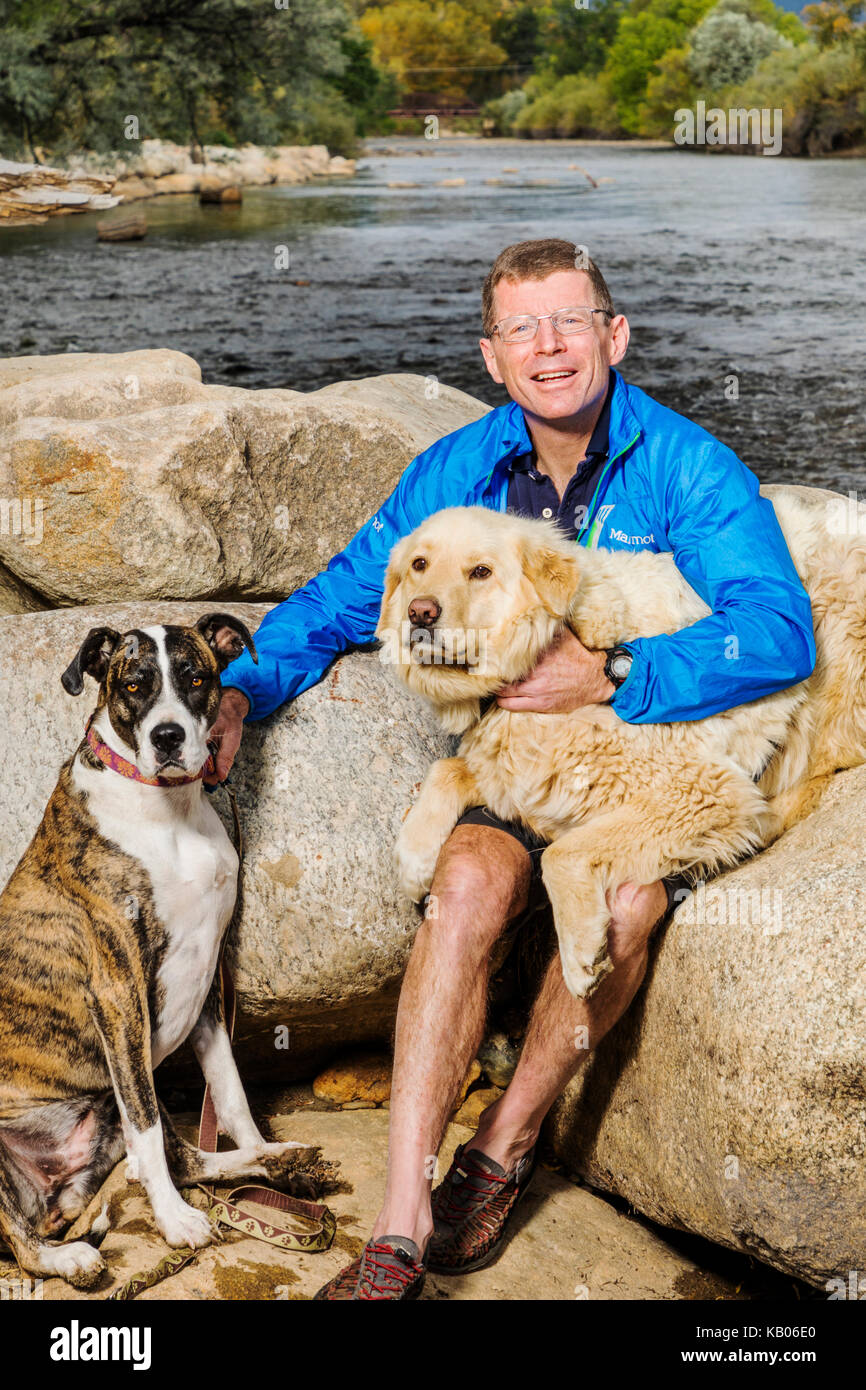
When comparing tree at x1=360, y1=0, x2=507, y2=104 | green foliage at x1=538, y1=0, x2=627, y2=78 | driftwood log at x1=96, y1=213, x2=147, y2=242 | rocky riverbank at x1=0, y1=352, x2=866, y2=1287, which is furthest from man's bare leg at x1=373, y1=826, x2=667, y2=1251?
green foliage at x1=538, y1=0, x2=627, y2=78

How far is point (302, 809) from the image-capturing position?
3.78 metres

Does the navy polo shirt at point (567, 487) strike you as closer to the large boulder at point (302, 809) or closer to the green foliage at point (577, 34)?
the large boulder at point (302, 809)

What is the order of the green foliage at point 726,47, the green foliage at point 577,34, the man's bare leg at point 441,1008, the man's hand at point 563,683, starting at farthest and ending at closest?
the green foliage at point 577,34, the green foliage at point 726,47, the man's hand at point 563,683, the man's bare leg at point 441,1008

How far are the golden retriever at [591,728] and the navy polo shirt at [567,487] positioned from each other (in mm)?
234

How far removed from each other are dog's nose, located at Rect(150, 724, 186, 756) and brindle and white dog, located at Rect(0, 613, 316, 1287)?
0.01 meters

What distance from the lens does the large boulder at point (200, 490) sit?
513 centimetres

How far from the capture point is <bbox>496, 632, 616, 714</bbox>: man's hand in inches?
131

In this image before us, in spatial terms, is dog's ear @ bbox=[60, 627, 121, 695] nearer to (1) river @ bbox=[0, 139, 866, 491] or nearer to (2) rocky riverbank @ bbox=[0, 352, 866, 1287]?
(2) rocky riverbank @ bbox=[0, 352, 866, 1287]

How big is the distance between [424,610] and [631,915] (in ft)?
3.27

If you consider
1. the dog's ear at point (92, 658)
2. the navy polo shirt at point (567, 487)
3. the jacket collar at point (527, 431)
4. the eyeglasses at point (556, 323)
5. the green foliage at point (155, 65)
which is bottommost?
the dog's ear at point (92, 658)

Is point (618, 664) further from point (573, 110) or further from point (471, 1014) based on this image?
point (573, 110)

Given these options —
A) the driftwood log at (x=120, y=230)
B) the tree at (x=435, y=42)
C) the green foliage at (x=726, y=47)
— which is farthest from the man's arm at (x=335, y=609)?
the tree at (x=435, y=42)

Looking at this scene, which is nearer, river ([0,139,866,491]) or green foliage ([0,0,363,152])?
river ([0,139,866,491])

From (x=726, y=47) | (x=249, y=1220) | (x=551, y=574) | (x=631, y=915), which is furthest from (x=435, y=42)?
(x=249, y=1220)
